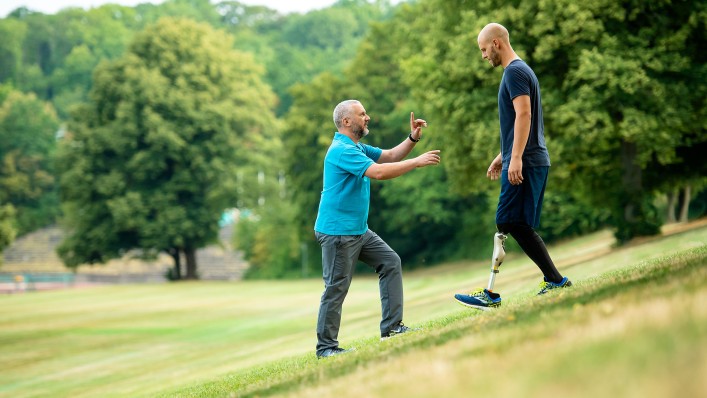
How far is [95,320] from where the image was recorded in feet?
120

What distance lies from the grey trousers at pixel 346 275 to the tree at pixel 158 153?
54244mm

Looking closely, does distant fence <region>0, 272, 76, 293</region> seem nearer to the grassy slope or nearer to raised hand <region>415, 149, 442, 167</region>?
A: raised hand <region>415, 149, 442, 167</region>

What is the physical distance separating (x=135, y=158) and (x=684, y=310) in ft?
200

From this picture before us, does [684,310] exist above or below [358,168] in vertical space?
below

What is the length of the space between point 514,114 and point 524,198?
80 cm

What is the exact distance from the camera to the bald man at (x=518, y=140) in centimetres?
902

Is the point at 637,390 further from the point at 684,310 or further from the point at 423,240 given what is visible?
the point at 423,240

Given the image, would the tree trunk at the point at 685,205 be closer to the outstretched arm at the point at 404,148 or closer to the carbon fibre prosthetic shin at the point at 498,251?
the carbon fibre prosthetic shin at the point at 498,251

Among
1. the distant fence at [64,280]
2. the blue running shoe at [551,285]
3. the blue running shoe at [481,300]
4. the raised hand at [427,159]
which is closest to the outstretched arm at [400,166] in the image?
the raised hand at [427,159]

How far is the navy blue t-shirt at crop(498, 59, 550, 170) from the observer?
29.8 ft

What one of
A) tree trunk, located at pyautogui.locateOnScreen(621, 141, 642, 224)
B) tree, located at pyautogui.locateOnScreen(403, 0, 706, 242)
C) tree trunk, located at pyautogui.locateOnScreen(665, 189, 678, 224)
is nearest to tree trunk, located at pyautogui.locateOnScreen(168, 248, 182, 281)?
tree trunk, located at pyautogui.locateOnScreen(665, 189, 678, 224)

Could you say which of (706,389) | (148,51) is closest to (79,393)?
(706,389)

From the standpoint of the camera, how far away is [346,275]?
955 centimetres

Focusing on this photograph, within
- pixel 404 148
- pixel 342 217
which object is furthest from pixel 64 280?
pixel 342 217
